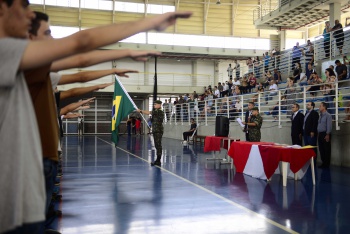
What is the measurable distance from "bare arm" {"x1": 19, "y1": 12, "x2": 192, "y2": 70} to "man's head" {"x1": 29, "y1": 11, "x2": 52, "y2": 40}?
2.04 ft

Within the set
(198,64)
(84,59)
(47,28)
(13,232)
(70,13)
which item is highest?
(70,13)

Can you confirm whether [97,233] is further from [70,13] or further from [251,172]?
[70,13]

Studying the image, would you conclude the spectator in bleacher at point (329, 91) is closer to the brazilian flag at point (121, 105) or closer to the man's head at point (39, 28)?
the brazilian flag at point (121, 105)

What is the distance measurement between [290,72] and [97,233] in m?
16.2

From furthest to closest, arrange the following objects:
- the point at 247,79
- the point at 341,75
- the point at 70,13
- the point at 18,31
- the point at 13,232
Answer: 1. the point at 70,13
2. the point at 247,79
3. the point at 341,75
4. the point at 18,31
5. the point at 13,232

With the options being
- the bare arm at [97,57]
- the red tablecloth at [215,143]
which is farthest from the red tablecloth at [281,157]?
the bare arm at [97,57]

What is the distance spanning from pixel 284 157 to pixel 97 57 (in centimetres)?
661

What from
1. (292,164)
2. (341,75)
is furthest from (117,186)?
(341,75)

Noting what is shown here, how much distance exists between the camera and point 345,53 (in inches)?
591

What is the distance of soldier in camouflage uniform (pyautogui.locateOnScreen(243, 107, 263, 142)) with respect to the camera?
1069 cm

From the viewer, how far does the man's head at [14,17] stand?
153 centimetres

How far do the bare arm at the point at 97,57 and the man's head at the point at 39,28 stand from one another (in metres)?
0.26

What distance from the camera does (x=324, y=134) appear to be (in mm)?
10398

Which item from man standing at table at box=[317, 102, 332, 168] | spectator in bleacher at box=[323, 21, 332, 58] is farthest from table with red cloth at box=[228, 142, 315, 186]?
spectator in bleacher at box=[323, 21, 332, 58]
